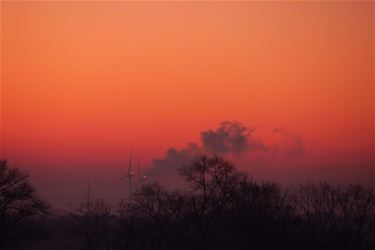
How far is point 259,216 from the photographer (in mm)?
110938

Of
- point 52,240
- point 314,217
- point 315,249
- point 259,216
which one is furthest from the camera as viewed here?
point 52,240

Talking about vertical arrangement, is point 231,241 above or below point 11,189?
below

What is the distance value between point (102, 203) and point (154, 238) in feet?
118

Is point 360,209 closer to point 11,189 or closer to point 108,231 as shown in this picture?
point 108,231

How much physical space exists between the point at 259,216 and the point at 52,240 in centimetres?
5893

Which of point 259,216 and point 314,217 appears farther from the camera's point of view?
point 314,217

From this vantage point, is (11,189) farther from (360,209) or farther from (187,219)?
(360,209)

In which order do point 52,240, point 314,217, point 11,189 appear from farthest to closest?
1. point 52,240
2. point 314,217
3. point 11,189

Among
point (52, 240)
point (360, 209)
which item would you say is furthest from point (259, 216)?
point (52, 240)

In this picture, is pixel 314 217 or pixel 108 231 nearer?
pixel 108 231

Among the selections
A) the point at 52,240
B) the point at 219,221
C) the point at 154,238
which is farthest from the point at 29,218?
the point at 52,240

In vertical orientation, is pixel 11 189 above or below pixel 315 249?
above

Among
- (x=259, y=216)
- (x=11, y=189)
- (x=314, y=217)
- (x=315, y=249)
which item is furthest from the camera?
(x=314, y=217)

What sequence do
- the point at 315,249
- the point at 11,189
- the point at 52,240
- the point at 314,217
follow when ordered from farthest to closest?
1. the point at 52,240
2. the point at 314,217
3. the point at 315,249
4. the point at 11,189
